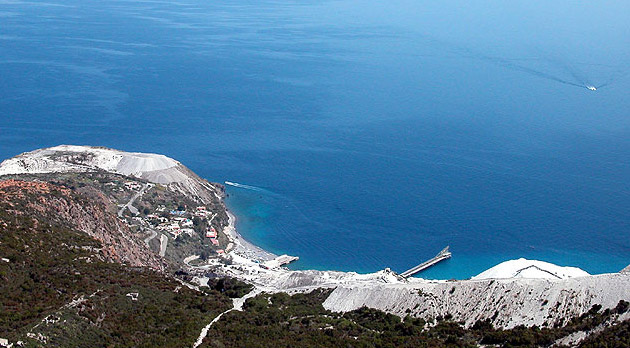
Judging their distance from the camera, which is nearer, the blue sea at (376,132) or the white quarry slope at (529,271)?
the white quarry slope at (529,271)

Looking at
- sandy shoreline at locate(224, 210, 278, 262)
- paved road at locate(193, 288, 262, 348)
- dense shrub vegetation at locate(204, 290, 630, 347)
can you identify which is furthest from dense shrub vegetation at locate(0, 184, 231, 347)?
sandy shoreline at locate(224, 210, 278, 262)

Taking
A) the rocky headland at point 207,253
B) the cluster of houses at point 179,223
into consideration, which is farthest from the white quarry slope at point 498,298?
the cluster of houses at point 179,223

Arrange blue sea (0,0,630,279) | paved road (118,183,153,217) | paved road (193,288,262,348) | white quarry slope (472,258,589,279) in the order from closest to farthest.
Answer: paved road (193,288,262,348)
white quarry slope (472,258,589,279)
paved road (118,183,153,217)
blue sea (0,0,630,279)

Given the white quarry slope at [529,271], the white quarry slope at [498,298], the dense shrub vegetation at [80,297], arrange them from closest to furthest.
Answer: the dense shrub vegetation at [80,297] → the white quarry slope at [498,298] → the white quarry slope at [529,271]

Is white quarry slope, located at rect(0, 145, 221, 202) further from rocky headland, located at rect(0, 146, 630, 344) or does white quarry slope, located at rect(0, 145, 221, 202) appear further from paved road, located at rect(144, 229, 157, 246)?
paved road, located at rect(144, 229, 157, 246)

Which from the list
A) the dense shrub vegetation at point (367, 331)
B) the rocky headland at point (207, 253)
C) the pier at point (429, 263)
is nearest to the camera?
the dense shrub vegetation at point (367, 331)

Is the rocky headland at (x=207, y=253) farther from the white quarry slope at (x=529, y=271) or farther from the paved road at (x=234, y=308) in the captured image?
the paved road at (x=234, y=308)
